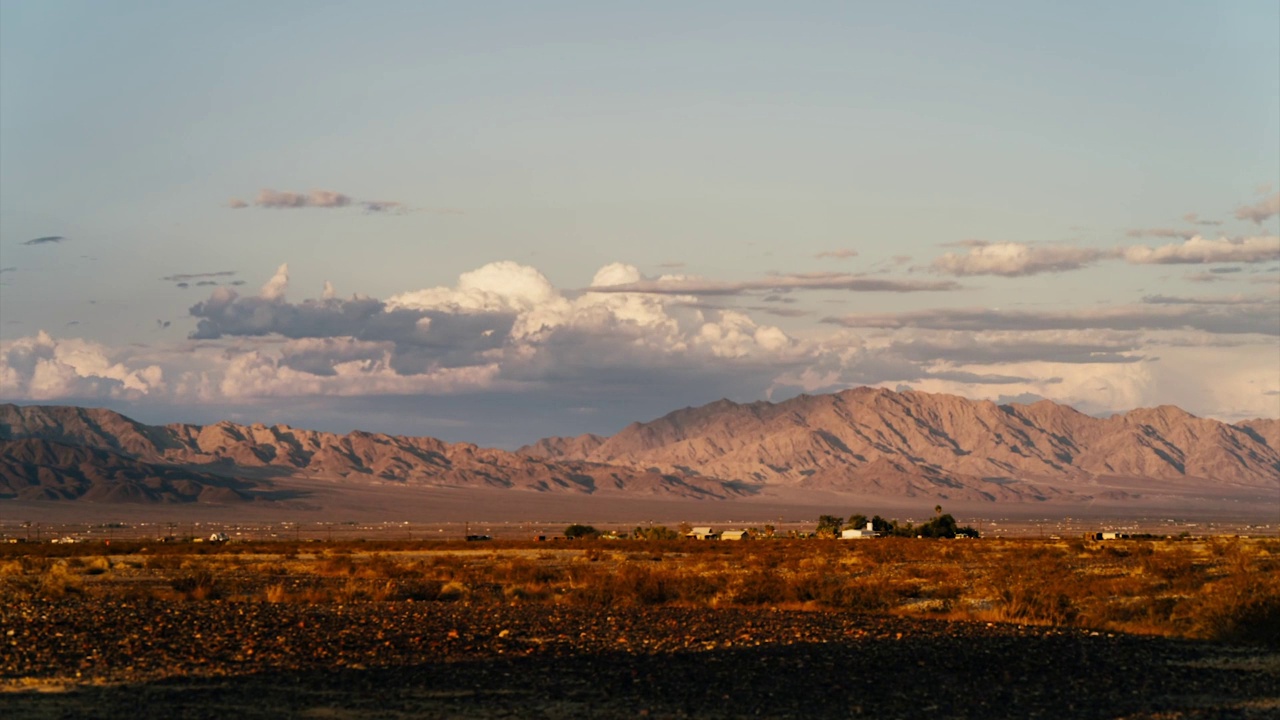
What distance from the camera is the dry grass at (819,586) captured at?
33.7m

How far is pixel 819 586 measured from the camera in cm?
4131

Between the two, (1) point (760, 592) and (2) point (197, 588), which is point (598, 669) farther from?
(2) point (197, 588)

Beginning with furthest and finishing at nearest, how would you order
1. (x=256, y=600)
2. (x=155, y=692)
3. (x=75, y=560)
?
(x=75, y=560) < (x=256, y=600) < (x=155, y=692)

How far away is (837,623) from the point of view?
32656 millimetres

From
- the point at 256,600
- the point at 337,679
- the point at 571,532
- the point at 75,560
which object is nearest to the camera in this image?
the point at 337,679

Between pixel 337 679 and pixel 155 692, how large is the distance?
2925 millimetres

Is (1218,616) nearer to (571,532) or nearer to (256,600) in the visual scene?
(256,600)

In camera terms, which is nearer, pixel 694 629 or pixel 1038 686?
pixel 1038 686

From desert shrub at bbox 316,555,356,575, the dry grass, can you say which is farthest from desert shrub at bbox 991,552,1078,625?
desert shrub at bbox 316,555,356,575

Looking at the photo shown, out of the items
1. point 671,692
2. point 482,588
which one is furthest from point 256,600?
point 671,692

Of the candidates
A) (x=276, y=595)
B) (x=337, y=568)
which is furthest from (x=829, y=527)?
(x=276, y=595)

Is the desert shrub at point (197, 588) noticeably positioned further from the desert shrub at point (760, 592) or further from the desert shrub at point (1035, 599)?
the desert shrub at point (1035, 599)

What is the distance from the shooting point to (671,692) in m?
21.9

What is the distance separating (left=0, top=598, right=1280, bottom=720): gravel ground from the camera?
20.8 metres
